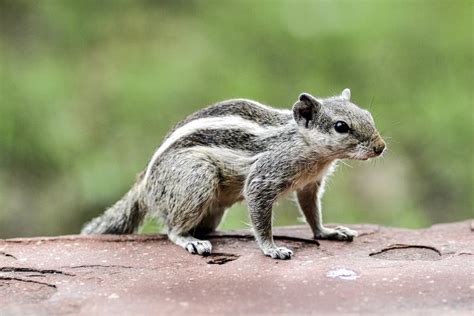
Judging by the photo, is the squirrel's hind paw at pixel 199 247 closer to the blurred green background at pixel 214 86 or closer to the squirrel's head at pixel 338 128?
the squirrel's head at pixel 338 128

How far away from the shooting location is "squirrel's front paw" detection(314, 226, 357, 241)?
200 inches

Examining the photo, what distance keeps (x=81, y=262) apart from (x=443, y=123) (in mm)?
4529

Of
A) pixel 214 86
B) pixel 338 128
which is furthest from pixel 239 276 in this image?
pixel 214 86

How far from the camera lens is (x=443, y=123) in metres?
7.84

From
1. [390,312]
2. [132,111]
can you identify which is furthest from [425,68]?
[390,312]

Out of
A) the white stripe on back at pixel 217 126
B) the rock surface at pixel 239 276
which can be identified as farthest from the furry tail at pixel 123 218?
the white stripe on back at pixel 217 126

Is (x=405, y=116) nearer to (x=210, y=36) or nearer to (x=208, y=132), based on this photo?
(x=210, y=36)

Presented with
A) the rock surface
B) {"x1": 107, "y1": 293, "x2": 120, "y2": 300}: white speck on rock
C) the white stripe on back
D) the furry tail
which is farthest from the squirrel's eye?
{"x1": 107, "y1": 293, "x2": 120, "y2": 300}: white speck on rock

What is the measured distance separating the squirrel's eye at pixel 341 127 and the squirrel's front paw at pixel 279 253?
0.77 metres

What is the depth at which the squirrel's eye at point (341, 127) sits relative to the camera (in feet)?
15.3

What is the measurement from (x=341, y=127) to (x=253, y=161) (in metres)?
0.61

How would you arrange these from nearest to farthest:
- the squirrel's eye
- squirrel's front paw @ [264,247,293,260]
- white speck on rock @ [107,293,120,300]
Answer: white speck on rock @ [107,293,120,300]
squirrel's front paw @ [264,247,293,260]
the squirrel's eye

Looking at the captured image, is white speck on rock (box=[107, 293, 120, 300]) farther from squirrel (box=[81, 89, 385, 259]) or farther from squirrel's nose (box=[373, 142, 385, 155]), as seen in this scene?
squirrel's nose (box=[373, 142, 385, 155])

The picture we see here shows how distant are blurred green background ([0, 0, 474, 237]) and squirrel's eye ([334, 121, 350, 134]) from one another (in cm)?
280
